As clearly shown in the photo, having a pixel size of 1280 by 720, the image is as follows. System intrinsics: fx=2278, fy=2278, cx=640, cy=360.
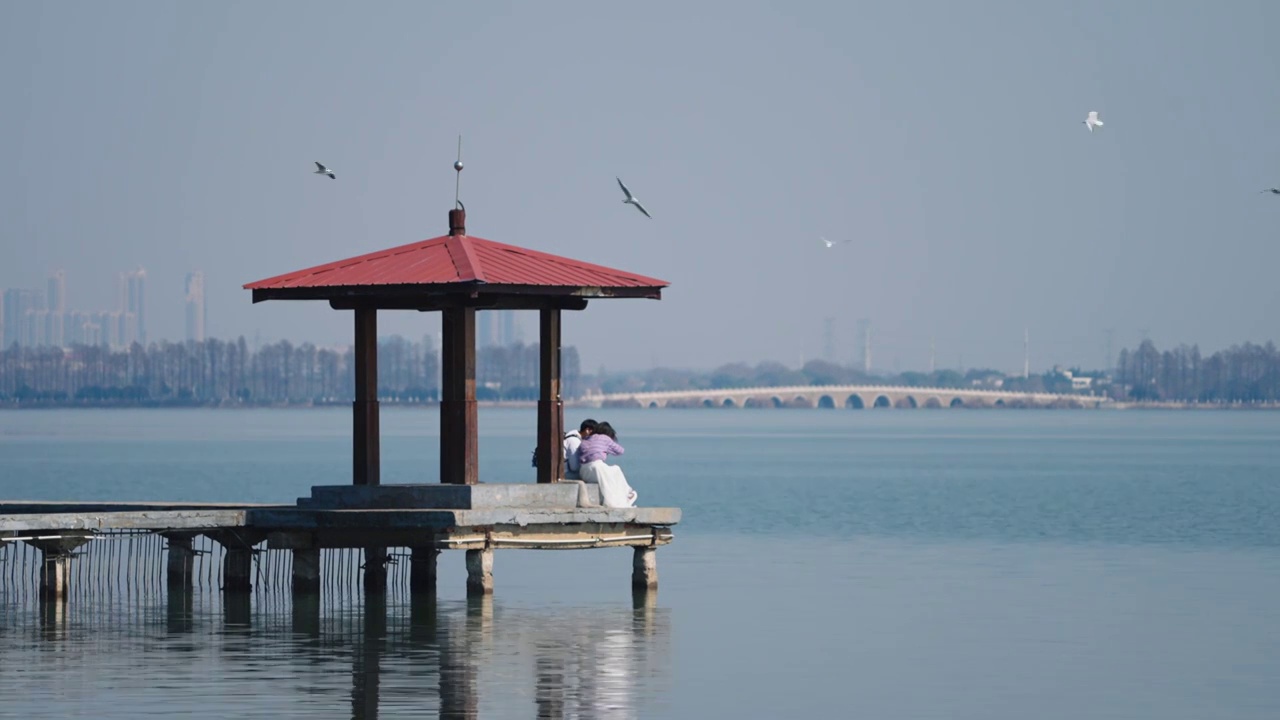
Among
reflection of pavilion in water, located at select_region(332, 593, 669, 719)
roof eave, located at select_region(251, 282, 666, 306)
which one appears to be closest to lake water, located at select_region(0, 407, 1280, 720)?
reflection of pavilion in water, located at select_region(332, 593, 669, 719)

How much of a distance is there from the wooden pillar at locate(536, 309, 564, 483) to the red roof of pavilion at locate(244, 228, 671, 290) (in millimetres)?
794

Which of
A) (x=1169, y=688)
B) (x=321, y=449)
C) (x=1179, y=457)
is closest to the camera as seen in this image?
(x=1169, y=688)

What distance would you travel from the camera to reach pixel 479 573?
30172 mm

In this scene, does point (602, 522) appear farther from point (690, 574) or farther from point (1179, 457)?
point (1179, 457)

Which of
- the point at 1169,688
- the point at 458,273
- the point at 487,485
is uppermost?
the point at 458,273

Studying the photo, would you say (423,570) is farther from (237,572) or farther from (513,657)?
(513,657)

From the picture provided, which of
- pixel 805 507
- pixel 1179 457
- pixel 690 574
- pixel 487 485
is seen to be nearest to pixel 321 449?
pixel 1179 457

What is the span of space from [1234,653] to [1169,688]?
132 inches

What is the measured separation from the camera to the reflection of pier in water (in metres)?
22.0

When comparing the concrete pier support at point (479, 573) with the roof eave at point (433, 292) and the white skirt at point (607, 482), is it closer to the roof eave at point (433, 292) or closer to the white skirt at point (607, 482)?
the white skirt at point (607, 482)

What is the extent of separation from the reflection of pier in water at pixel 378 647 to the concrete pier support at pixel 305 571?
19cm

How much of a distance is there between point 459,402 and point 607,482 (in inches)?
91.2

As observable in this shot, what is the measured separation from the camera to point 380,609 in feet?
99.2

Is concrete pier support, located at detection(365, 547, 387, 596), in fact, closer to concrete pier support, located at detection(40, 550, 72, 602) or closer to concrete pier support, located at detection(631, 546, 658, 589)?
concrete pier support, located at detection(631, 546, 658, 589)
